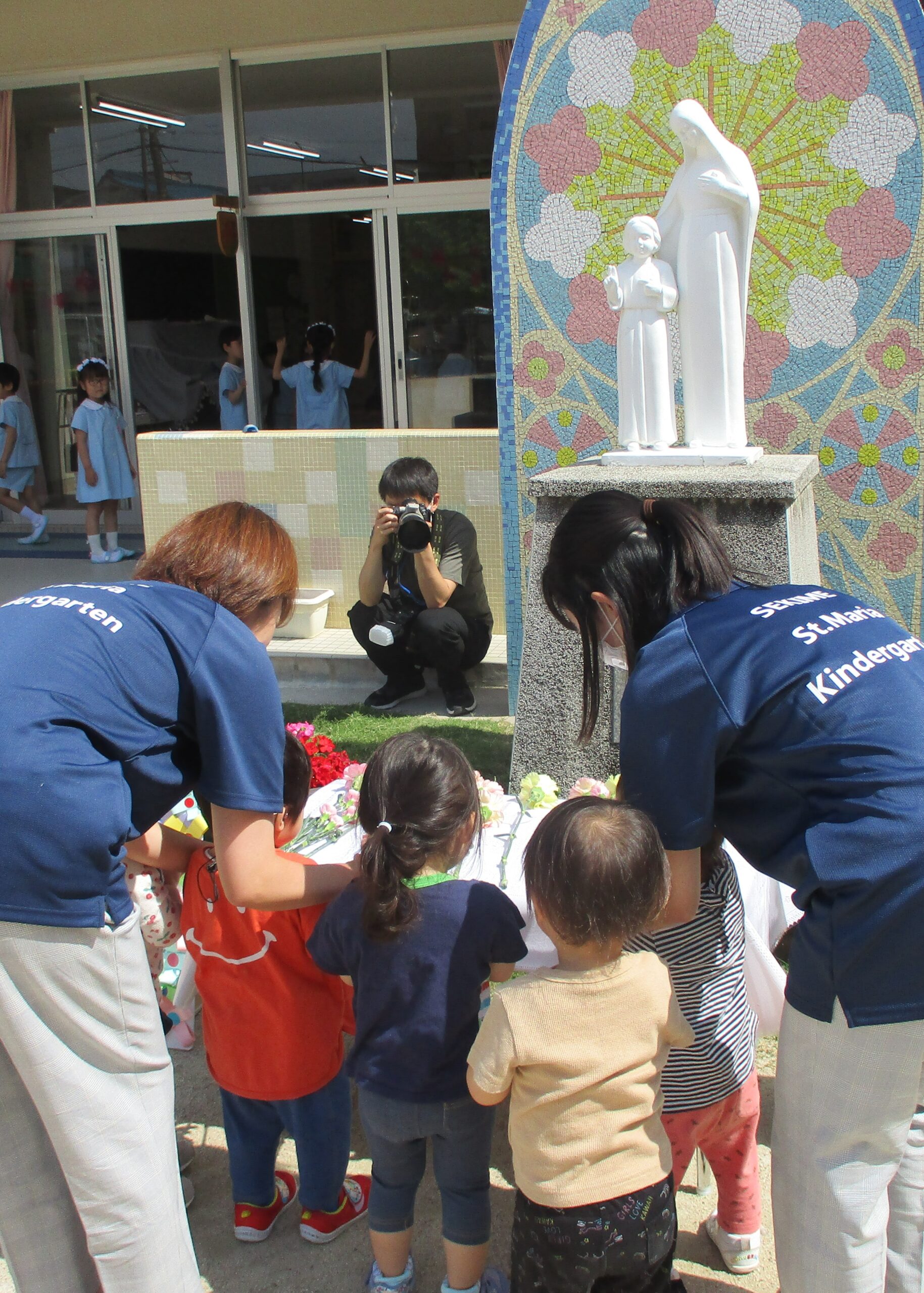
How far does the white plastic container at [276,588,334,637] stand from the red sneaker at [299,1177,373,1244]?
3755mm

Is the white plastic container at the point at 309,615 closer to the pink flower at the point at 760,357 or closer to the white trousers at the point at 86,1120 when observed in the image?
the pink flower at the point at 760,357

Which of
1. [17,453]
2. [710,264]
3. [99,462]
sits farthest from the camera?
[17,453]

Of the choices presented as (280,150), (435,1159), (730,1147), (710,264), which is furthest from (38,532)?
(730,1147)

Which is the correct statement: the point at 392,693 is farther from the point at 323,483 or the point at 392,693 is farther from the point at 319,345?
the point at 319,345

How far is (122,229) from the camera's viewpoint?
8.80 metres

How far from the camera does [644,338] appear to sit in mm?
3643

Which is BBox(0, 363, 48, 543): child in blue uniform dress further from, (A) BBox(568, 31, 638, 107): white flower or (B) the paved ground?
(B) the paved ground

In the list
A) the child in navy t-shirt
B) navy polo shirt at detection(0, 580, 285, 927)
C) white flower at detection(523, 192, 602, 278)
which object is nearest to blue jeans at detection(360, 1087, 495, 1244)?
the child in navy t-shirt

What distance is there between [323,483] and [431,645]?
151cm

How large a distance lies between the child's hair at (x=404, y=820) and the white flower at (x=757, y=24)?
3538 mm

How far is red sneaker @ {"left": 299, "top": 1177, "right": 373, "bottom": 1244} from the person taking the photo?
6.56ft

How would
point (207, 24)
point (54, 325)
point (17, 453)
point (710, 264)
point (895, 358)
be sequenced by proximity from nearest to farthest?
point (710, 264), point (895, 358), point (207, 24), point (17, 453), point (54, 325)

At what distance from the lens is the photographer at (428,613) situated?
4.63m

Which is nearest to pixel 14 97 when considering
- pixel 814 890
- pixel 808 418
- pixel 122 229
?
pixel 122 229
